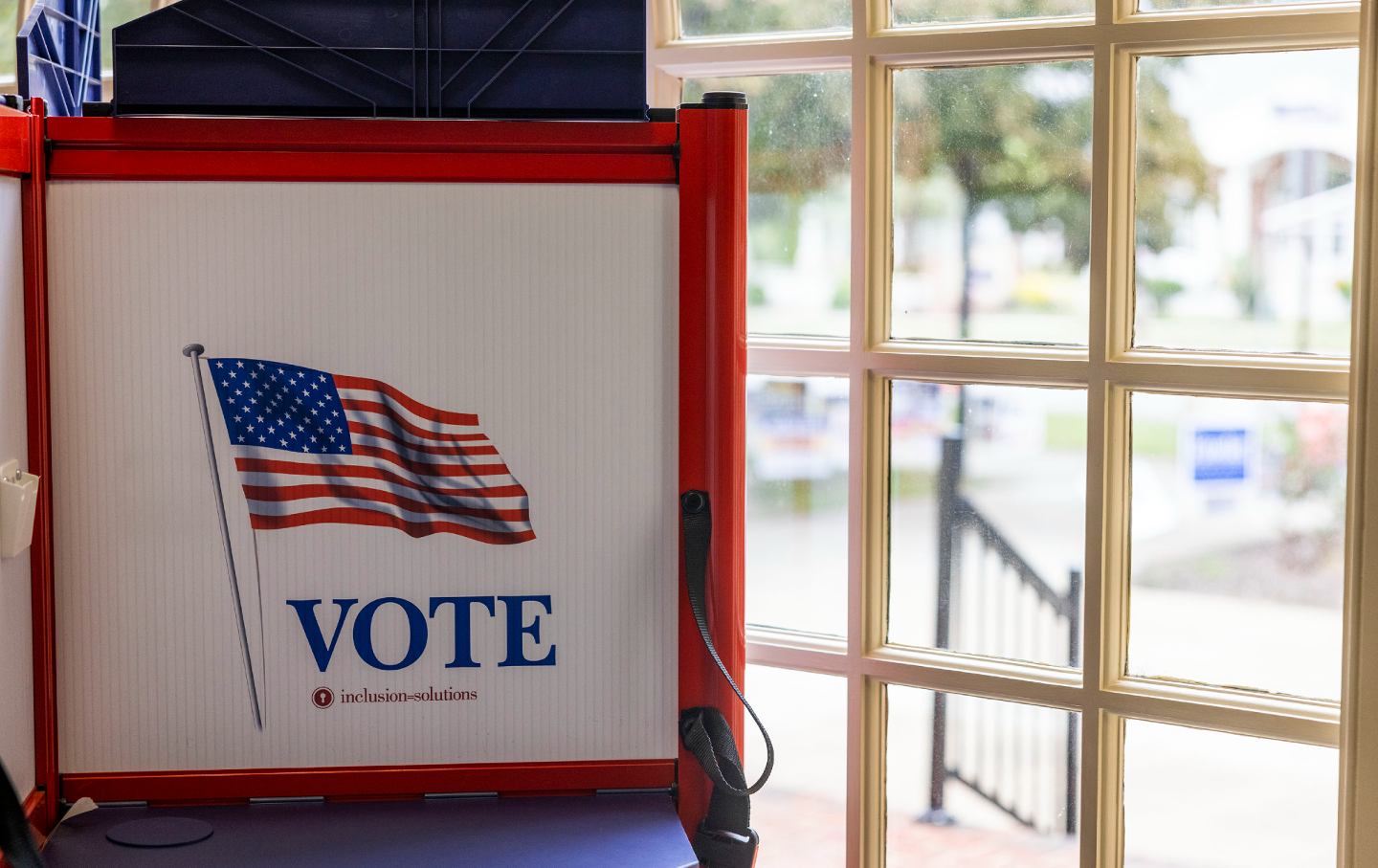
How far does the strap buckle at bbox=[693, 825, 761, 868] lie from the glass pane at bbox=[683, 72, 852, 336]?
64cm

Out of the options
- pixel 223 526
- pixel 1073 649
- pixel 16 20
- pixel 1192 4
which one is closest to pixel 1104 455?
pixel 1073 649

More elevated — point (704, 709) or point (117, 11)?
point (117, 11)

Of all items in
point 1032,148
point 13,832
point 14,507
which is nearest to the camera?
point 13,832

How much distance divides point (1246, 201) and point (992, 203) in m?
0.28

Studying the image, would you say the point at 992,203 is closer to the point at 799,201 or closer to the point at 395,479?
the point at 799,201

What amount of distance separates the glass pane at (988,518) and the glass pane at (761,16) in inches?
18.2

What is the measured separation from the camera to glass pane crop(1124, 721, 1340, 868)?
1.46 metres

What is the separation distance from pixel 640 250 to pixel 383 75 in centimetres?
30

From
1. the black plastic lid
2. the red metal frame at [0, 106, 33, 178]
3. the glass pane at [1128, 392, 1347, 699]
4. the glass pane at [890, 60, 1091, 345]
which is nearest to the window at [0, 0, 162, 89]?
the red metal frame at [0, 106, 33, 178]

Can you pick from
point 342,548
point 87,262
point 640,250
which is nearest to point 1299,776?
point 640,250

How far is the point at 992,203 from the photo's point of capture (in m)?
1.57

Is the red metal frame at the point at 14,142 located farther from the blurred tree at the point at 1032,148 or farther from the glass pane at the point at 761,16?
the blurred tree at the point at 1032,148

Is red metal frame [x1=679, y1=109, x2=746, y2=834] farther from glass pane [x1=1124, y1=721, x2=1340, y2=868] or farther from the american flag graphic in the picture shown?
glass pane [x1=1124, y1=721, x2=1340, y2=868]

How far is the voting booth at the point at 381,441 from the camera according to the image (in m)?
1.27
